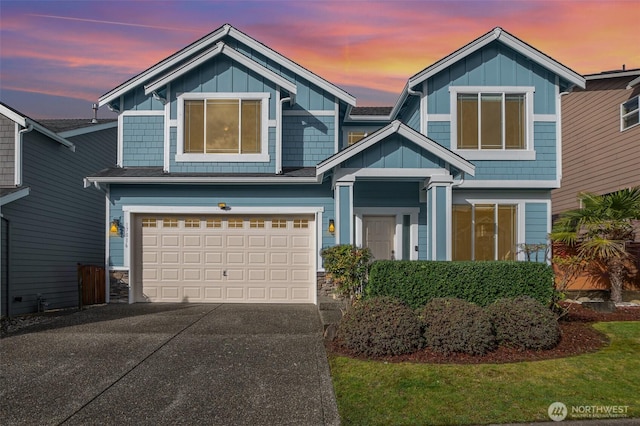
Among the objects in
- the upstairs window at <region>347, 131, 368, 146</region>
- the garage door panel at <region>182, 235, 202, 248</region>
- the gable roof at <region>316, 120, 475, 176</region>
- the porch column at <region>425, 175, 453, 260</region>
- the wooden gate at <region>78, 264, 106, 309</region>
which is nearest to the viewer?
the gable roof at <region>316, 120, 475, 176</region>

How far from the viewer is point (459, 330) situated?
7.41 meters

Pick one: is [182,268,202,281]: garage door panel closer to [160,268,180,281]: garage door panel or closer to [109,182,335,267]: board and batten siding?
[160,268,180,281]: garage door panel

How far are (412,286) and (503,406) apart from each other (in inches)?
146

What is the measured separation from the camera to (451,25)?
14094mm

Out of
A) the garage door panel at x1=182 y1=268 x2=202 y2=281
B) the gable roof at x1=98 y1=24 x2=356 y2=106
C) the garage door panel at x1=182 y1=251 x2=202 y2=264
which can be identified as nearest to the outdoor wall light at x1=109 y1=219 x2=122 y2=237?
the garage door panel at x1=182 y1=251 x2=202 y2=264

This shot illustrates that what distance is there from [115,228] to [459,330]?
9.44m

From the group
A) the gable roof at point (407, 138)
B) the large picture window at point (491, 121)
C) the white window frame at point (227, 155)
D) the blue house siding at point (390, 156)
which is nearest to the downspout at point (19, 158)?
the white window frame at point (227, 155)

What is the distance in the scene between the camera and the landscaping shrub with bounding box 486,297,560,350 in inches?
301

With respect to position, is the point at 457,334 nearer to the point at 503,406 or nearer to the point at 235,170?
the point at 503,406

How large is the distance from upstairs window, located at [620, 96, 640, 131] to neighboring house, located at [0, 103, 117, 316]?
17.3 meters

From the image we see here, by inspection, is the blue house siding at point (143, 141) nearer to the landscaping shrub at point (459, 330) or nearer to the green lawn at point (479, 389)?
the green lawn at point (479, 389)

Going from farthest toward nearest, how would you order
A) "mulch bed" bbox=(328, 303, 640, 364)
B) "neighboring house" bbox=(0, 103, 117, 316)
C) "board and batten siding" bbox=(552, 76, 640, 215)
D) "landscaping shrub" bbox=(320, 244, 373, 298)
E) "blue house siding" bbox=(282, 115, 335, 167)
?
1. "board and batten siding" bbox=(552, 76, 640, 215)
2. "blue house siding" bbox=(282, 115, 335, 167)
3. "neighboring house" bbox=(0, 103, 117, 316)
4. "landscaping shrub" bbox=(320, 244, 373, 298)
5. "mulch bed" bbox=(328, 303, 640, 364)

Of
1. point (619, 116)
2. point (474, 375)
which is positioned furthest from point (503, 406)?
point (619, 116)

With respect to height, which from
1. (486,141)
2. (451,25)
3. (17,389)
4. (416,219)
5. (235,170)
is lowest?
(17,389)
